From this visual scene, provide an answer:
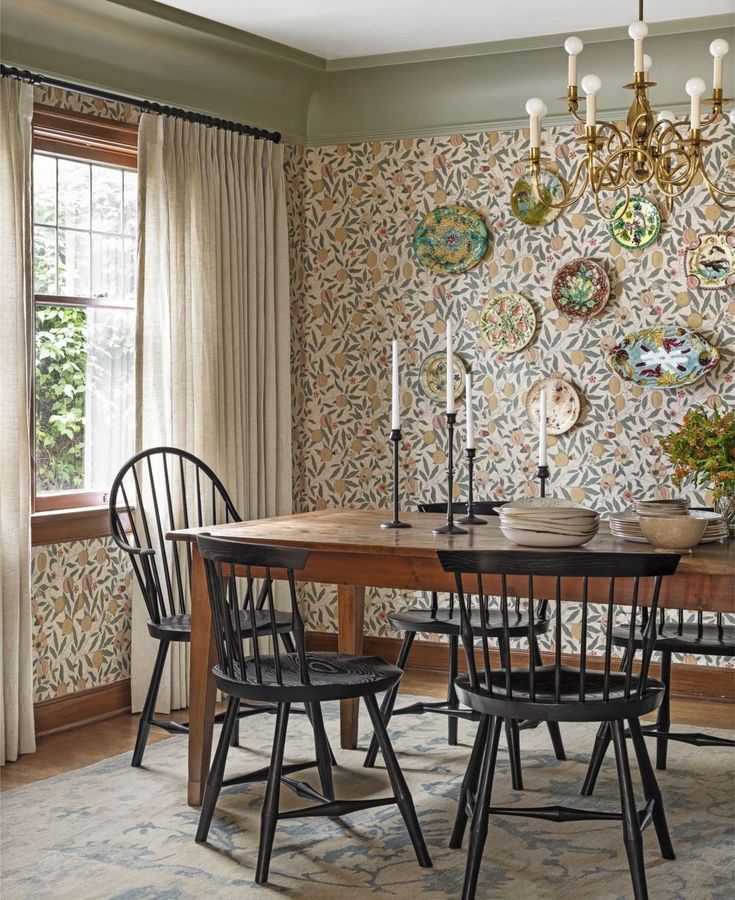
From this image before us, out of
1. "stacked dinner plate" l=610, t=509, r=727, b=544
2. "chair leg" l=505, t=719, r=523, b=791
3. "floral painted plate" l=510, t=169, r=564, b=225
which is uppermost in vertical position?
"floral painted plate" l=510, t=169, r=564, b=225

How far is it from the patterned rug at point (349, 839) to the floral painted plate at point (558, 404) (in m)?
1.58

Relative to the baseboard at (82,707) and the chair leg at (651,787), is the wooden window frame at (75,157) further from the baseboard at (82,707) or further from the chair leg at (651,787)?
the chair leg at (651,787)

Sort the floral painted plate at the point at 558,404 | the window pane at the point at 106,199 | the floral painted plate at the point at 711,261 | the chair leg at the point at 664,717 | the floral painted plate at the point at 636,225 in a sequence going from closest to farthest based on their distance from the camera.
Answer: the chair leg at the point at 664,717 < the window pane at the point at 106,199 < the floral painted plate at the point at 711,261 < the floral painted plate at the point at 636,225 < the floral painted plate at the point at 558,404

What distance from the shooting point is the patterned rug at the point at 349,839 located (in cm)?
293

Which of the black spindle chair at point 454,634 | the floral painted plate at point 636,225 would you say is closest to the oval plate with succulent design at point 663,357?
the floral painted plate at point 636,225

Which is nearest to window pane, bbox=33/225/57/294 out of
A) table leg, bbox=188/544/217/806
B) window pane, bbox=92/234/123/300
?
window pane, bbox=92/234/123/300

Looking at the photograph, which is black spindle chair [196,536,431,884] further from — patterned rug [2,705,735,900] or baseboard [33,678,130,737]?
baseboard [33,678,130,737]

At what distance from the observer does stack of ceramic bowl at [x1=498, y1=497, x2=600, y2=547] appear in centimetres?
316

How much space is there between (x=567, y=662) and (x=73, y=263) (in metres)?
2.72

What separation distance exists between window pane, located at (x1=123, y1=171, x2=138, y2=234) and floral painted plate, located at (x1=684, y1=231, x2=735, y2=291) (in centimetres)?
234

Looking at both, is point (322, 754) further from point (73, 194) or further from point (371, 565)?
Answer: point (73, 194)

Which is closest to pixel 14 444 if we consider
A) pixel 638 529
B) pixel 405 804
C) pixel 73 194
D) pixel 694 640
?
pixel 73 194

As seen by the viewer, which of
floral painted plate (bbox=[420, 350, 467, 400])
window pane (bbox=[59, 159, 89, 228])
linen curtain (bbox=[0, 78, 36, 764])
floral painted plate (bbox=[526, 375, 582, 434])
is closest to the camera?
linen curtain (bbox=[0, 78, 36, 764])

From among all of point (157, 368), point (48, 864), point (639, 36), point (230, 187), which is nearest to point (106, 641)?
point (157, 368)
